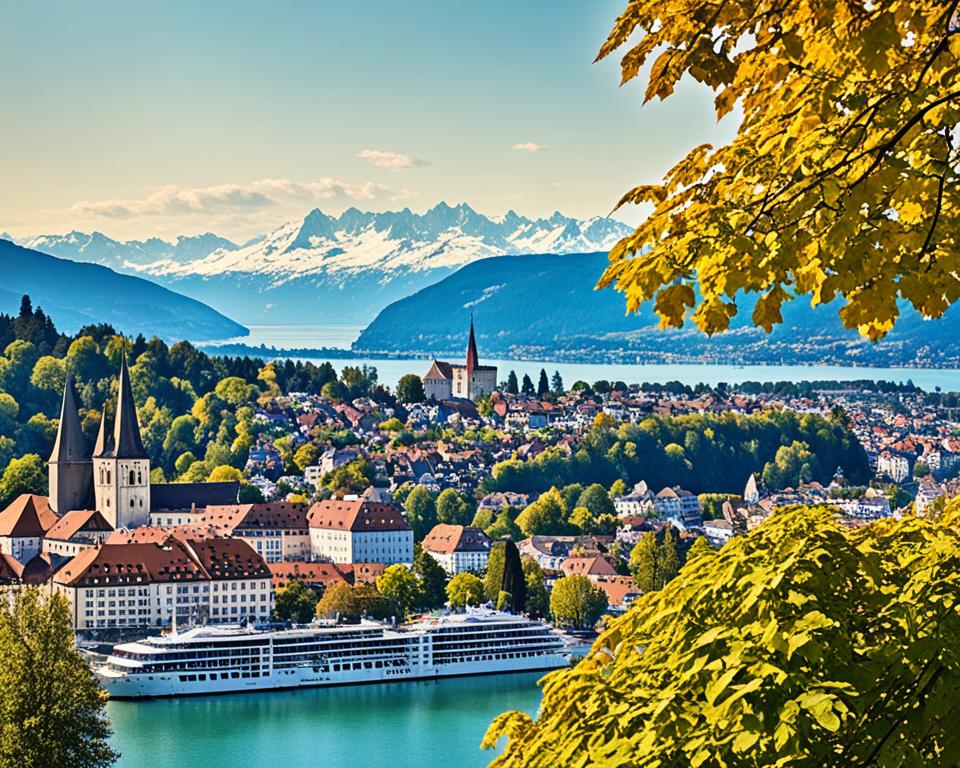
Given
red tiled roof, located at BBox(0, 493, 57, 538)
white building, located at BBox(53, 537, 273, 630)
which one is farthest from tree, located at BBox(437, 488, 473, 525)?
white building, located at BBox(53, 537, 273, 630)

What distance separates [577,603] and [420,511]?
1034cm

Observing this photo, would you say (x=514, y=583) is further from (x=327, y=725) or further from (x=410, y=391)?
(x=410, y=391)

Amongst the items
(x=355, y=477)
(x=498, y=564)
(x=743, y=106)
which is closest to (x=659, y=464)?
(x=355, y=477)

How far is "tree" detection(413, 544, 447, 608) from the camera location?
29.2 metres

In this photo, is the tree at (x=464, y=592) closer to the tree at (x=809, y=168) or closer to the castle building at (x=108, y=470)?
the castle building at (x=108, y=470)

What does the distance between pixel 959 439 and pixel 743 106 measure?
57844 millimetres

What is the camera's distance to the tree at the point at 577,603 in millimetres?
28234

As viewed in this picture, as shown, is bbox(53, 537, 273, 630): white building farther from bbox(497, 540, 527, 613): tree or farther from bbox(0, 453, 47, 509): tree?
bbox(0, 453, 47, 509): tree

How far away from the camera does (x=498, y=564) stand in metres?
29.6

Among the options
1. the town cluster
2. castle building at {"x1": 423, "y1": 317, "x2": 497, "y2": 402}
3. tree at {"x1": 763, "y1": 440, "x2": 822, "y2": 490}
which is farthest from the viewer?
castle building at {"x1": 423, "y1": 317, "x2": 497, "y2": 402}

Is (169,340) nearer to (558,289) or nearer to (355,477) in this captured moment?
(558,289)

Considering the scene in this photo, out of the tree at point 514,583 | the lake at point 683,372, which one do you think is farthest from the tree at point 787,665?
the lake at point 683,372

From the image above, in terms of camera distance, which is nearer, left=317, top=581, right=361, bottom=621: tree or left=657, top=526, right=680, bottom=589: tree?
left=317, top=581, right=361, bottom=621: tree

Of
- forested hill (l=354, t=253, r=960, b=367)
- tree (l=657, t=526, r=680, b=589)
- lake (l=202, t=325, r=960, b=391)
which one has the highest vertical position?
forested hill (l=354, t=253, r=960, b=367)
